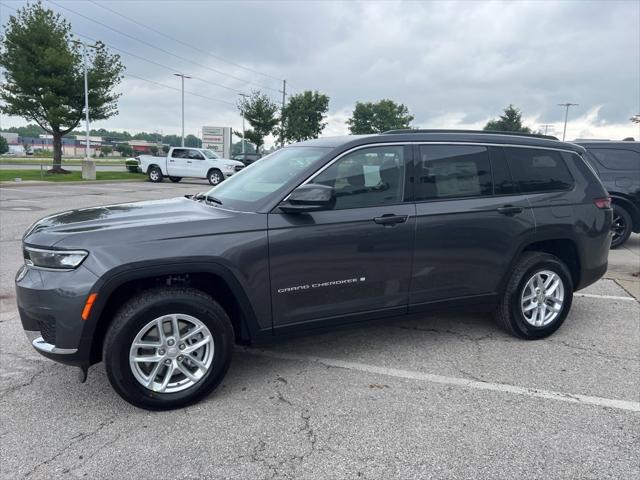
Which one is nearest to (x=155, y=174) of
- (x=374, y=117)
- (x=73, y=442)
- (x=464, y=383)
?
(x=73, y=442)

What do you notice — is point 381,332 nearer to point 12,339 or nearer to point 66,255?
point 66,255

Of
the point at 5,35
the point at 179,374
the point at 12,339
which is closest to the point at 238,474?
the point at 179,374

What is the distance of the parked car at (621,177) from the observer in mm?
8586

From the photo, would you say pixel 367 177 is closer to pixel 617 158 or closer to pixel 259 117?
pixel 617 158

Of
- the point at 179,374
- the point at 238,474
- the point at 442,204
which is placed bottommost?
the point at 238,474

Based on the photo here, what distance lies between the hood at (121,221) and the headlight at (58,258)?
0.19 ft

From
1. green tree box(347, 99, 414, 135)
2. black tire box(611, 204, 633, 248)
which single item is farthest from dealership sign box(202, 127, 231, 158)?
black tire box(611, 204, 633, 248)

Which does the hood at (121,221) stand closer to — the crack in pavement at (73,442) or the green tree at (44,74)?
the crack in pavement at (73,442)

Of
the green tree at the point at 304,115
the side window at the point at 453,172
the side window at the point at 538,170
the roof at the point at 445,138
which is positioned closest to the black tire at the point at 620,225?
the roof at the point at 445,138

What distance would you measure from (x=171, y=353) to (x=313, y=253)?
1138mm

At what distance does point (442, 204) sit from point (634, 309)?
310cm

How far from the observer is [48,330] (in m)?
2.97

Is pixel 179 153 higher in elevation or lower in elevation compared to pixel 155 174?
higher

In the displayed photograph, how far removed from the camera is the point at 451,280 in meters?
3.95
